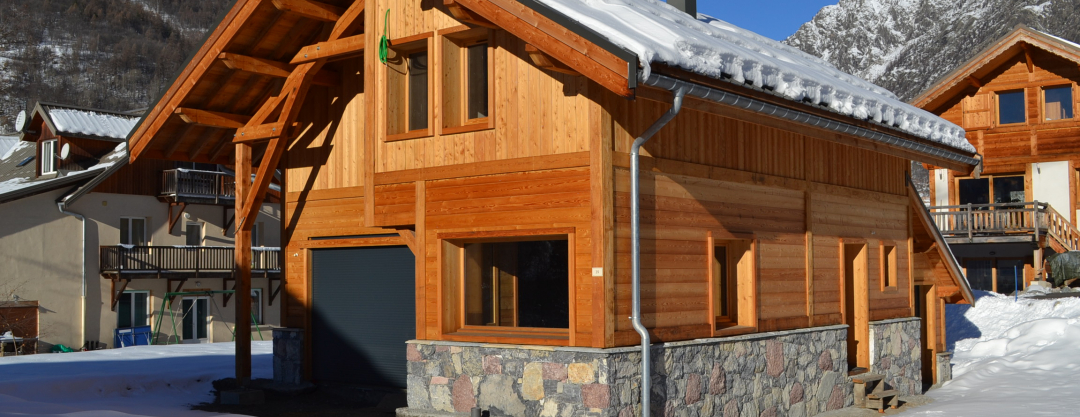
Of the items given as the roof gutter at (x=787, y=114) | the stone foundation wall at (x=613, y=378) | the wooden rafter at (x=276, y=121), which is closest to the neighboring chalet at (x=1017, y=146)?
the roof gutter at (x=787, y=114)

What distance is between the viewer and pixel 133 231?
32.3 metres

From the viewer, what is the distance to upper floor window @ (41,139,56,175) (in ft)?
101

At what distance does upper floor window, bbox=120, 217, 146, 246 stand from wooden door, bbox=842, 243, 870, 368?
971 inches

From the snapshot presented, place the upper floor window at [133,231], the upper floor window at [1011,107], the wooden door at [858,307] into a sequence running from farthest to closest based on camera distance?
the upper floor window at [133,231]
the upper floor window at [1011,107]
the wooden door at [858,307]

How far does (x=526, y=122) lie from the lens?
10273 mm

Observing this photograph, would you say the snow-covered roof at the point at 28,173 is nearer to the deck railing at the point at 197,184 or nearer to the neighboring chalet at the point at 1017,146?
the deck railing at the point at 197,184

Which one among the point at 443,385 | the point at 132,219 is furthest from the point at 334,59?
the point at 132,219

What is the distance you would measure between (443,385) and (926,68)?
4531 inches

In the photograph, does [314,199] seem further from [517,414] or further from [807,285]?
[807,285]

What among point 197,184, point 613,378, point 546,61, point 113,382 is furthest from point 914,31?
point 613,378

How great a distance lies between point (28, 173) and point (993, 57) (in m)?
29.8

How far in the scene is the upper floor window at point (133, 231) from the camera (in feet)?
105

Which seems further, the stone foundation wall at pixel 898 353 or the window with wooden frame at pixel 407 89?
the stone foundation wall at pixel 898 353

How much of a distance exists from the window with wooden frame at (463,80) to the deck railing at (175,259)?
64.4 feet
